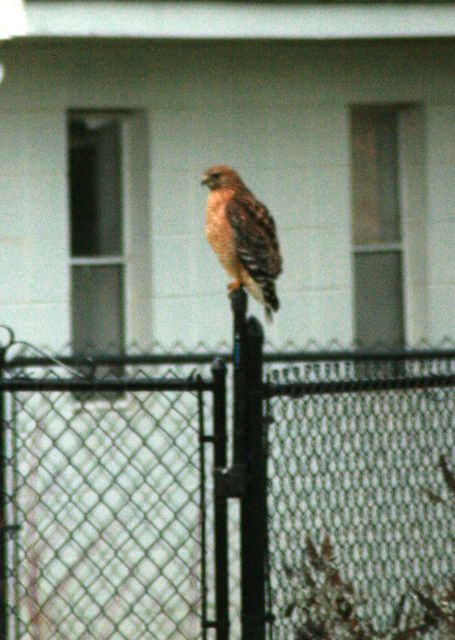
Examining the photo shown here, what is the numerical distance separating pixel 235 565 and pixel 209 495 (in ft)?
2.06

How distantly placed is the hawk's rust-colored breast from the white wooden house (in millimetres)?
1903

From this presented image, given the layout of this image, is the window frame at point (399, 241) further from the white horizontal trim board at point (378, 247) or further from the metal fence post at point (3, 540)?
the metal fence post at point (3, 540)

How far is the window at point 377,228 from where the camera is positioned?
380 inches

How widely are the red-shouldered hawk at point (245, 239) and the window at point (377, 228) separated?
10.2 feet

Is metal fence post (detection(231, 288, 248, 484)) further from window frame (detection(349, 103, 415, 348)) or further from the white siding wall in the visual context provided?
window frame (detection(349, 103, 415, 348))

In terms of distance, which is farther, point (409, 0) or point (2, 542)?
point (409, 0)

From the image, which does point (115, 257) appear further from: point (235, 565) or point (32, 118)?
point (235, 565)

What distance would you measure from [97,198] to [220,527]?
4978mm

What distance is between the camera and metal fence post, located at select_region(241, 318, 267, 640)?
429cm

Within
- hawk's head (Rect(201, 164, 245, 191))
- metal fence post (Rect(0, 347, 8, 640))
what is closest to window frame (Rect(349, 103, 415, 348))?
hawk's head (Rect(201, 164, 245, 191))

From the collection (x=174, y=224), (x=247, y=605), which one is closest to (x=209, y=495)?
(x=174, y=224)

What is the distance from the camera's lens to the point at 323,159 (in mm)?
9305

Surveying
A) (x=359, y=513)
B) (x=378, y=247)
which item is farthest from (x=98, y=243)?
(x=359, y=513)

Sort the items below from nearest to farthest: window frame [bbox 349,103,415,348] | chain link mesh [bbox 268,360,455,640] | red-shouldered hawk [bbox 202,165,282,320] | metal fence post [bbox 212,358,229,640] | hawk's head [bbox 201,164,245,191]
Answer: metal fence post [bbox 212,358,229,640] → chain link mesh [bbox 268,360,455,640] → red-shouldered hawk [bbox 202,165,282,320] → hawk's head [bbox 201,164,245,191] → window frame [bbox 349,103,415,348]
